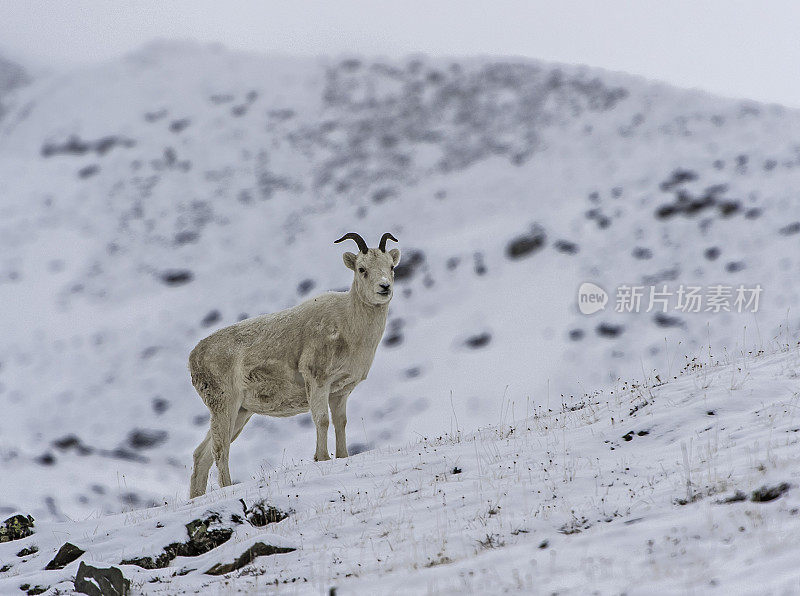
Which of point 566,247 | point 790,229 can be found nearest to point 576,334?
point 566,247

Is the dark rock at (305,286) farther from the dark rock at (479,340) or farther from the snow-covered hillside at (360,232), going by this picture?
the dark rock at (479,340)

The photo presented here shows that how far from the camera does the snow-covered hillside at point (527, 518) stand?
18.2 feet

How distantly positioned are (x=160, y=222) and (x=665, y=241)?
29719mm

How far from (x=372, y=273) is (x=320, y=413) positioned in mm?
2093

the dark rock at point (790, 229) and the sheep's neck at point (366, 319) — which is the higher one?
the dark rock at point (790, 229)

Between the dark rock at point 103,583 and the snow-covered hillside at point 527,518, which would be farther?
the dark rock at point 103,583

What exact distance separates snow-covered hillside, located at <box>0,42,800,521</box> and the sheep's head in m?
8.00

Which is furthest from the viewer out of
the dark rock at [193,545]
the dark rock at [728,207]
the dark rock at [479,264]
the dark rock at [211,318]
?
the dark rock at [211,318]

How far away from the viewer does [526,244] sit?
38.5 metres

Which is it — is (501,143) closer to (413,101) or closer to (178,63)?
(413,101)

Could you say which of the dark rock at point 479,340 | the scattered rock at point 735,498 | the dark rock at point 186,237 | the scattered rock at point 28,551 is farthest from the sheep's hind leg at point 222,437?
the dark rock at point 186,237

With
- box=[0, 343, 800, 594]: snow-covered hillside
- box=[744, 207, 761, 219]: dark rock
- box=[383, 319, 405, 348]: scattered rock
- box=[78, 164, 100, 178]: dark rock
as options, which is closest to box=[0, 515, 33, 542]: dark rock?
box=[0, 343, 800, 594]: snow-covered hillside

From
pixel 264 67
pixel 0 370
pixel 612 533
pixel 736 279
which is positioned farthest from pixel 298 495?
pixel 264 67

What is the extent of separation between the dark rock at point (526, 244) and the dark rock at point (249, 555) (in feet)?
104
